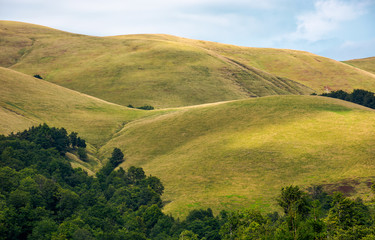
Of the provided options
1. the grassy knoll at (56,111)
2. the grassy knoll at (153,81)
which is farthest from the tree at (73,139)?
the grassy knoll at (153,81)

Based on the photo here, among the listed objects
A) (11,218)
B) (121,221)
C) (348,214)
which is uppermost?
(348,214)

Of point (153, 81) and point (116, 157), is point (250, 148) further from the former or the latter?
point (153, 81)

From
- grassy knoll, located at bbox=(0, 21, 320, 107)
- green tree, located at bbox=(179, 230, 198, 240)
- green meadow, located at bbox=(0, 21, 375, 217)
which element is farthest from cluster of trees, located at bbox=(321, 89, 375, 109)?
green tree, located at bbox=(179, 230, 198, 240)

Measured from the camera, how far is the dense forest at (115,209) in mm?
39000

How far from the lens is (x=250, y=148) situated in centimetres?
8494

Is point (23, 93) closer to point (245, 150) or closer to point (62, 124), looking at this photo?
point (62, 124)

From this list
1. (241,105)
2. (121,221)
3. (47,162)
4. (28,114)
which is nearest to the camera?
(121,221)

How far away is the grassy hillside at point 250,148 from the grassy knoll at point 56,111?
9310mm

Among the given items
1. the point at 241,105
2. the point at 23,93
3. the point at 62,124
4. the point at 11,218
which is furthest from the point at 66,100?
the point at 11,218

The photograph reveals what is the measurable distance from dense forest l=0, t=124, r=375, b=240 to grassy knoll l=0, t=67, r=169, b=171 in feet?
47.3

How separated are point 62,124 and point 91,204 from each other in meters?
53.6

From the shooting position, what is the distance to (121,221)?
60062 mm

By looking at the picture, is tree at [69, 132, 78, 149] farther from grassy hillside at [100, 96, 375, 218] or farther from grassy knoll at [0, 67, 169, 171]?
grassy hillside at [100, 96, 375, 218]

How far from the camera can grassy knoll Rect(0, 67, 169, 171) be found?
10380 cm
